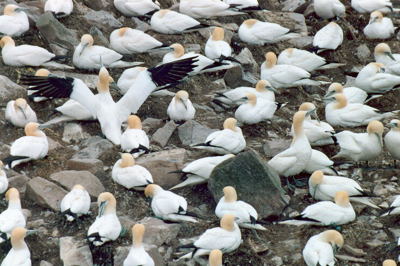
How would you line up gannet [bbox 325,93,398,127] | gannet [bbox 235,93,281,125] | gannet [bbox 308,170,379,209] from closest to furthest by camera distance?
gannet [bbox 308,170,379,209] → gannet [bbox 235,93,281,125] → gannet [bbox 325,93,398,127]

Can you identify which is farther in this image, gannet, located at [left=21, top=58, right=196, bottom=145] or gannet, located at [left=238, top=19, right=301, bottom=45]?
gannet, located at [left=238, top=19, right=301, bottom=45]

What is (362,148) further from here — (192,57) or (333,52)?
(333,52)

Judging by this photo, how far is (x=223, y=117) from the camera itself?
1466 cm

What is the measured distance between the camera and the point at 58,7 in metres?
16.1

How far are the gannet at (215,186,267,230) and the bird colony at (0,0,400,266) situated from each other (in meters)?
0.02

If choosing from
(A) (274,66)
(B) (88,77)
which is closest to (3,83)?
(B) (88,77)

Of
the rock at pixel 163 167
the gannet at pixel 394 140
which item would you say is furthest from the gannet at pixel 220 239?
the gannet at pixel 394 140

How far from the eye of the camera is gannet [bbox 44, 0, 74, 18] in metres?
16.1

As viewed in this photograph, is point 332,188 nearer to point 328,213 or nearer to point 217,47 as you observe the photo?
point 328,213

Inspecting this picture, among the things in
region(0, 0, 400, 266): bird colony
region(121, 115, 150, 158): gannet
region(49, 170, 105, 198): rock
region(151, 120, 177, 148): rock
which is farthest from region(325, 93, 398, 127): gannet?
region(49, 170, 105, 198): rock

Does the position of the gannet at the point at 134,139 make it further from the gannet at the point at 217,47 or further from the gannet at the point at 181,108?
the gannet at the point at 217,47

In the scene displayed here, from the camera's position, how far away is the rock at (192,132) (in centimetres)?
1377

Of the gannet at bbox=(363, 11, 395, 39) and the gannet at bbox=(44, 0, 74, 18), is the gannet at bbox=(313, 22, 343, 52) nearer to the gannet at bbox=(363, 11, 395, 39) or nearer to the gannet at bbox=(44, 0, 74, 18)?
the gannet at bbox=(363, 11, 395, 39)

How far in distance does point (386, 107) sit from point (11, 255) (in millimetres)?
6229
